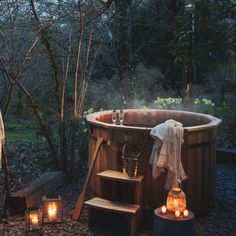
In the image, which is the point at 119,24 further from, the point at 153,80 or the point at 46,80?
the point at 46,80

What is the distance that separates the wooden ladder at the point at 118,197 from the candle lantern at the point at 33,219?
0.49 meters

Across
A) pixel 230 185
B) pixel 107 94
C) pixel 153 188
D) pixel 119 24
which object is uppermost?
pixel 119 24

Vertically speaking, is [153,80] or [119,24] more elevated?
[119,24]

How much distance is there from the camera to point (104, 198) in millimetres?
4566

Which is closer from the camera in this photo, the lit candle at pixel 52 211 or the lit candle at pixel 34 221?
the lit candle at pixel 34 221

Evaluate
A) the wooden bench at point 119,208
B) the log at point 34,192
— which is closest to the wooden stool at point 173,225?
the wooden bench at point 119,208

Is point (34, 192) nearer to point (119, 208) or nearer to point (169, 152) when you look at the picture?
point (119, 208)

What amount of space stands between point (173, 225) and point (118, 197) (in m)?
0.93

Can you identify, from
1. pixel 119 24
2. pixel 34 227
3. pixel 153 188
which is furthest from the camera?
pixel 119 24

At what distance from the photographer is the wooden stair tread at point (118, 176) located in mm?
4199

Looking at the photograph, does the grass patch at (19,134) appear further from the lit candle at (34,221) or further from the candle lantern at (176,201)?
the candle lantern at (176,201)

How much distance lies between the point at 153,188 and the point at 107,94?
5507 millimetres

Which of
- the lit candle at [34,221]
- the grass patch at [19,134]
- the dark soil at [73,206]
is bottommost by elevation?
the dark soil at [73,206]

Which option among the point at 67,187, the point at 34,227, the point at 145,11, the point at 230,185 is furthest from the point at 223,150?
the point at 145,11
